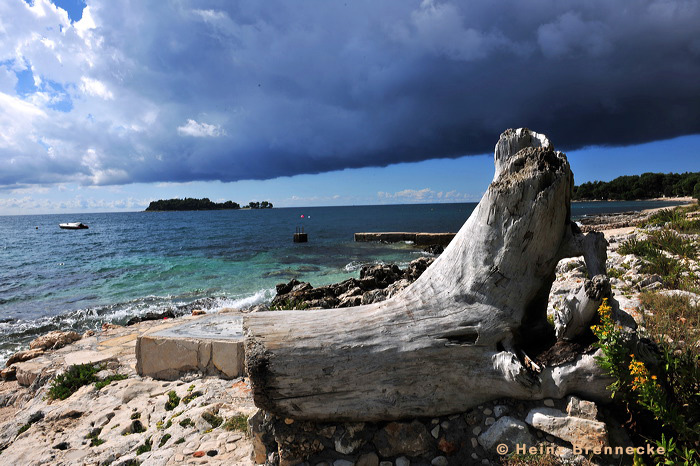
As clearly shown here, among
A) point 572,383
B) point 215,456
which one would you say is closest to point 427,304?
point 572,383

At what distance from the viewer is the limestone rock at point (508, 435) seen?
3.06 meters

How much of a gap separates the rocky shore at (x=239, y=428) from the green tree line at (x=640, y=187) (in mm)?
105195

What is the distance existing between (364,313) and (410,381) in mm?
774

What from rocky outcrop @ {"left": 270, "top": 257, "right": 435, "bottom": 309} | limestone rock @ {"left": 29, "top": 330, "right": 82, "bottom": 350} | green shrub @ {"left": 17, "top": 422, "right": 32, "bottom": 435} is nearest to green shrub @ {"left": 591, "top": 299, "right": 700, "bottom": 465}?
rocky outcrop @ {"left": 270, "top": 257, "right": 435, "bottom": 309}

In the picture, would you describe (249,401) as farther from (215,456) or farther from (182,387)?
(182,387)

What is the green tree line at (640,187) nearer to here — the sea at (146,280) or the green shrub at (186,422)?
the sea at (146,280)

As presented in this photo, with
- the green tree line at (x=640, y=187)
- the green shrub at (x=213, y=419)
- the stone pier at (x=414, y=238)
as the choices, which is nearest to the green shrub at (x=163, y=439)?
the green shrub at (x=213, y=419)

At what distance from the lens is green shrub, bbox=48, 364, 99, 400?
6.52 meters

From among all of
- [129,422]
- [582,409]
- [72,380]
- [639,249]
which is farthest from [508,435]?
[639,249]

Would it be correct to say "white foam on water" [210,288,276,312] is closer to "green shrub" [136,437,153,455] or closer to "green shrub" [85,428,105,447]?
"green shrub" [85,428,105,447]

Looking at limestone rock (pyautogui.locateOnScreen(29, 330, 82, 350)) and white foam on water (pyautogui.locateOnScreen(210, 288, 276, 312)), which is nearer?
limestone rock (pyautogui.locateOnScreen(29, 330, 82, 350))

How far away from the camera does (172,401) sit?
17.9ft

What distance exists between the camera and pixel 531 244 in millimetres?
3488

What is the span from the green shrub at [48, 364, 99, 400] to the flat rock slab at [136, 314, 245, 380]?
111 centimetres
